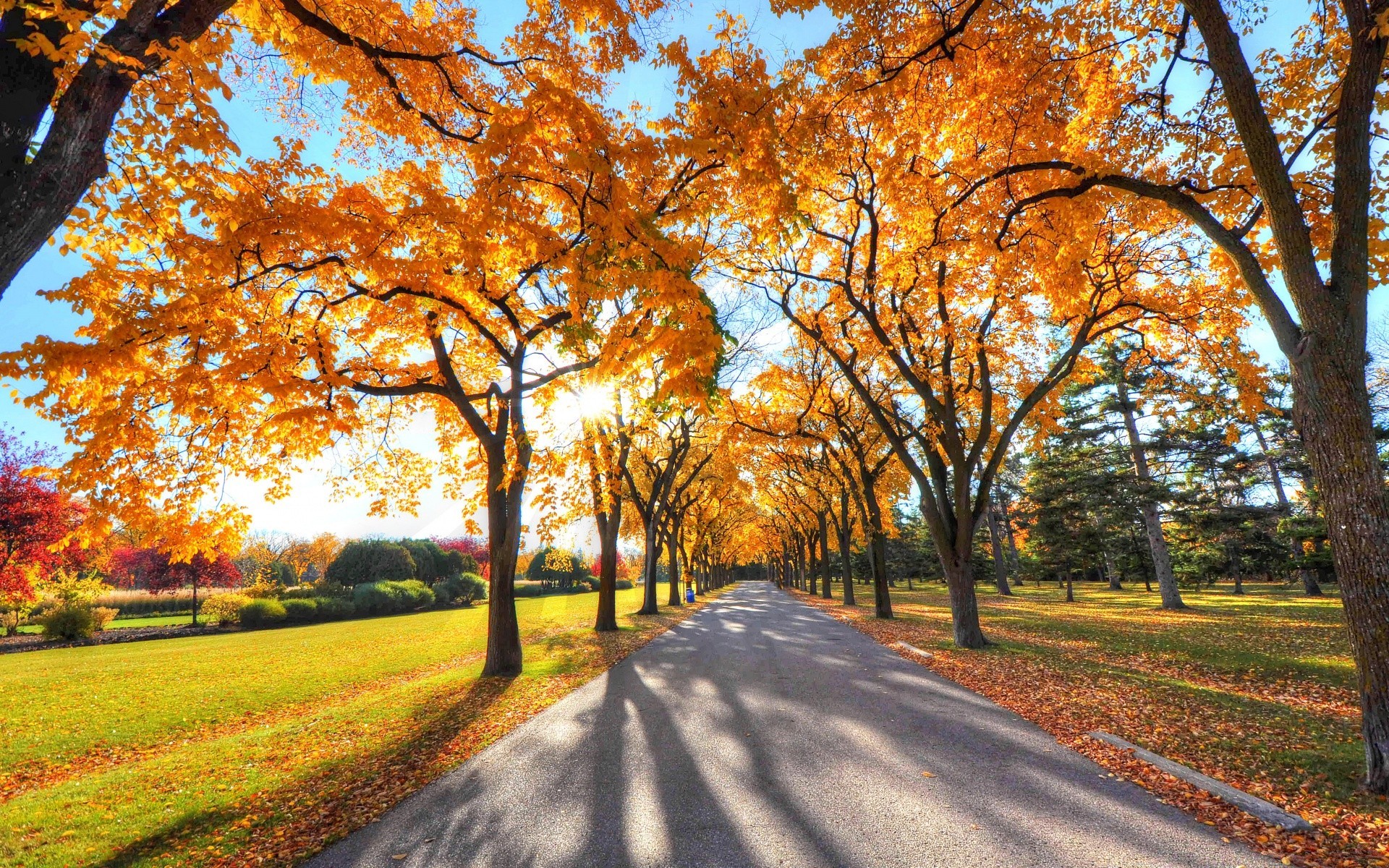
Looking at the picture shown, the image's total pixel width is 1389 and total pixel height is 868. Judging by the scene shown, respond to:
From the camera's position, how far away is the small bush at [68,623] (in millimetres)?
19781

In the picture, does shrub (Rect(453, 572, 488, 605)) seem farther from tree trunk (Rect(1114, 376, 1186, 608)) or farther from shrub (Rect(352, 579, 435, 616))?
tree trunk (Rect(1114, 376, 1186, 608))

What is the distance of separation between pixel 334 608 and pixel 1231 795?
4000 cm

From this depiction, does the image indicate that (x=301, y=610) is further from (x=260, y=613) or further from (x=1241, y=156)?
(x=1241, y=156)

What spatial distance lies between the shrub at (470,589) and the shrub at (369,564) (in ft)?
13.4

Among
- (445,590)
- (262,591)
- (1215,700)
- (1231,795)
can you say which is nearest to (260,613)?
(262,591)

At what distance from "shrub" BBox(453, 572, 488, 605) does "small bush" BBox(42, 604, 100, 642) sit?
2298cm

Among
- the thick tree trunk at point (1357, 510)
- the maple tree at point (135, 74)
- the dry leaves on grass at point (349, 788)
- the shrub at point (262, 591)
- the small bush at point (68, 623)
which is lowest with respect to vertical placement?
the shrub at point (262, 591)

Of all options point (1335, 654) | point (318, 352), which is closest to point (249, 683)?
point (318, 352)

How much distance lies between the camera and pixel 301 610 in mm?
30453

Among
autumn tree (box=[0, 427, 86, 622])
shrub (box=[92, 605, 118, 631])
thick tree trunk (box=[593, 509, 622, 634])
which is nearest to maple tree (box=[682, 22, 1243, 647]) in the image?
thick tree trunk (box=[593, 509, 622, 634])

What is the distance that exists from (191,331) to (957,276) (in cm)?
1342

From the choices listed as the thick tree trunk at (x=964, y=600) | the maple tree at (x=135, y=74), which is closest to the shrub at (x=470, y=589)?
the thick tree trunk at (x=964, y=600)

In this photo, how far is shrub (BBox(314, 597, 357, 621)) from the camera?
104ft

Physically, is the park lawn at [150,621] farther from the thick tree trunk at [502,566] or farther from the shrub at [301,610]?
the thick tree trunk at [502,566]
